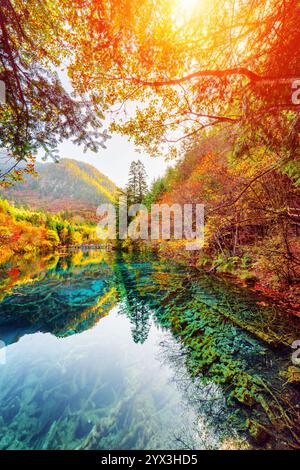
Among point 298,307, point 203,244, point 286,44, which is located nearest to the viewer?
Answer: point 286,44

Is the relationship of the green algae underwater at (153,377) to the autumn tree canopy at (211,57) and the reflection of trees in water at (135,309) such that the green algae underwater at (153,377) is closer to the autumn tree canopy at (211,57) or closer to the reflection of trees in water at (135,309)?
the reflection of trees in water at (135,309)

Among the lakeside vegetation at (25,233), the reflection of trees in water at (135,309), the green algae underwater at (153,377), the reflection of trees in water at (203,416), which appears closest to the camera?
the reflection of trees in water at (203,416)

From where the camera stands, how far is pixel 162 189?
32.4m

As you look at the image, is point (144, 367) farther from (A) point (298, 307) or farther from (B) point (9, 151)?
(B) point (9, 151)

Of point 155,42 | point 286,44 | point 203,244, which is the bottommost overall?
point 203,244

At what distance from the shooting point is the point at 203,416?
9.56 ft

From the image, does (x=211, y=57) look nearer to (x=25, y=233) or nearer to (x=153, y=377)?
(x=153, y=377)

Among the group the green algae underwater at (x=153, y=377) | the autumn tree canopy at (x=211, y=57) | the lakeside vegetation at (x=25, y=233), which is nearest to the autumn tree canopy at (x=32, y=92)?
the autumn tree canopy at (x=211, y=57)

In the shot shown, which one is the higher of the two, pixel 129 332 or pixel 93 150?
pixel 93 150

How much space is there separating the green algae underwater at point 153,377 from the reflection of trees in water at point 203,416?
0.01 meters

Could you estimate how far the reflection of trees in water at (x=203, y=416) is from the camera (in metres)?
2.51

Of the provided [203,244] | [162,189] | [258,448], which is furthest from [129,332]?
[162,189]

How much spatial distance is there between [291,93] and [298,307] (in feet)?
20.8

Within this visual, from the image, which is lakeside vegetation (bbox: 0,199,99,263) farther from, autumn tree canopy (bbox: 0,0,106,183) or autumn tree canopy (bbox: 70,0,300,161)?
autumn tree canopy (bbox: 70,0,300,161)
